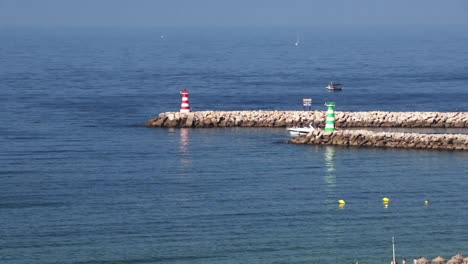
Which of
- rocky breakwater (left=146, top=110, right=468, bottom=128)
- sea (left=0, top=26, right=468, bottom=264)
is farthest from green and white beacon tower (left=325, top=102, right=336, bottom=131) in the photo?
rocky breakwater (left=146, top=110, right=468, bottom=128)

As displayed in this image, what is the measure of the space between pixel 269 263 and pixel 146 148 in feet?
78.5

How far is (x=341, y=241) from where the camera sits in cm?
4406

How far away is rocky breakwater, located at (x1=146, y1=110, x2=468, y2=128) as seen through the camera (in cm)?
6906

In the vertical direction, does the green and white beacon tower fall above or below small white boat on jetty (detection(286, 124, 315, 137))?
above

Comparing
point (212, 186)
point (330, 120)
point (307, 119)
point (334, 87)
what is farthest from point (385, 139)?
point (334, 87)

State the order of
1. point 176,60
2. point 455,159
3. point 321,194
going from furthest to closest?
point 176,60 → point 455,159 → point 321,194

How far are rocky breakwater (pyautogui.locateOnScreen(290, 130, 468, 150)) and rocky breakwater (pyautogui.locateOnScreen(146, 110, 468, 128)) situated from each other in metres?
5.03

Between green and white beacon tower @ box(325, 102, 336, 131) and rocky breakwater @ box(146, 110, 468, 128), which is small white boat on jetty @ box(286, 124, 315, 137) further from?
rocky breakwater @ box(146, 110, 468, 128)

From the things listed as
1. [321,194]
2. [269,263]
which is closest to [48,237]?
[269,263]

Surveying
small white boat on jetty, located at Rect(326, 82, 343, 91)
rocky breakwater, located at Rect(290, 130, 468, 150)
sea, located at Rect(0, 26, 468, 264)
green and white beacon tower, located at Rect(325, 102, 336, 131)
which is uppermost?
green and white beacon tower, located at Rect(325, 102, 336, 131)

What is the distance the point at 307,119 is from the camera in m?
70.6

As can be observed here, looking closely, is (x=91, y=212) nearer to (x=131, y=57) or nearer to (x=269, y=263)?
(x=269, y=263)

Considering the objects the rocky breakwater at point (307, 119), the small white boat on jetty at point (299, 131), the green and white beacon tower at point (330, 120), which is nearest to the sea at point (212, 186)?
the small white boat on jetty at point (299, 131)

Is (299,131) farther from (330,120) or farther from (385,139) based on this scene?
(385,139)
